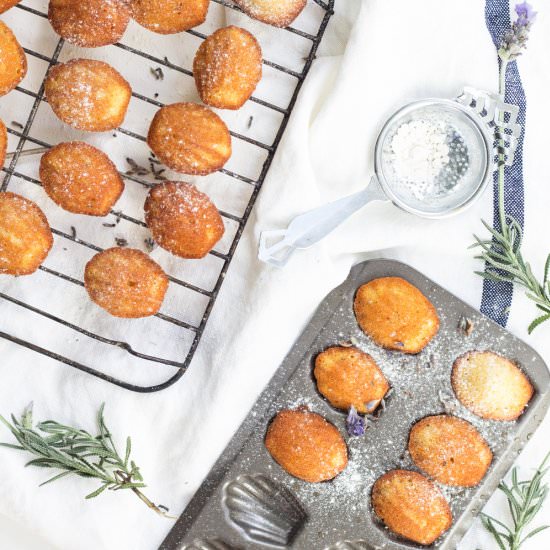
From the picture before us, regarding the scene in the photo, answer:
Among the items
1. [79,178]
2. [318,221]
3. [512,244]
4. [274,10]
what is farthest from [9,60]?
[512,244]

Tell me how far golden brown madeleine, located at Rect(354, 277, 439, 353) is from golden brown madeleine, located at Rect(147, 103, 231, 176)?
56 cm

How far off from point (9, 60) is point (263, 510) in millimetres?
1440

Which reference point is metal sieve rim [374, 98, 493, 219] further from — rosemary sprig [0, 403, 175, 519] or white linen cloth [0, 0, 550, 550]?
rosemary sprig [0, 403, 175, 519]

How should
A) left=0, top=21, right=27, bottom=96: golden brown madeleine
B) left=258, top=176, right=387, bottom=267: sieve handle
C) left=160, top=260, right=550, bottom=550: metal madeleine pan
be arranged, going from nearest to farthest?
1. left=0, top=21, right=27, bottom=96: golden brown madeleine
2. left=258, top=176, right=387, bottom=267: sieve handle
3. left=160, top=260, right=550, bottom=550: metal madeleine pan

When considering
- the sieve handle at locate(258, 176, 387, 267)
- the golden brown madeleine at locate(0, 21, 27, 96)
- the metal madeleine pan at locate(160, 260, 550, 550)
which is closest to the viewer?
the golden brown madeleine at locate(0, 21, 27, 96)

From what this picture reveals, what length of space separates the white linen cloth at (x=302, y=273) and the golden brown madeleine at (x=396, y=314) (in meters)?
0.11

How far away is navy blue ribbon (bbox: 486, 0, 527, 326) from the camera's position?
2338mm

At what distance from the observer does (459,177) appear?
2.27m

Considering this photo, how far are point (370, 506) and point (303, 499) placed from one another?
7.6 inches

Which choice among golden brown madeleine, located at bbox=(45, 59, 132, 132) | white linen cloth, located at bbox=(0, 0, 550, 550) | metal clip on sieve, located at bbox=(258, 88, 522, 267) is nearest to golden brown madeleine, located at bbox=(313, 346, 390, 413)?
white linen cloth, located at bbox=(0, 0, 550, 550)

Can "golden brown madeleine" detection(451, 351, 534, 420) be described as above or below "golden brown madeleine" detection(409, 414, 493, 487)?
above

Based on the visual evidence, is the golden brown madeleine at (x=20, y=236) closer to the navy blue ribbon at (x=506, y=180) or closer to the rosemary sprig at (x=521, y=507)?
the navy blue ribbon at (x=506, y=180)

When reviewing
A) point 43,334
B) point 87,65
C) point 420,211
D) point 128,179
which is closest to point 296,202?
point 420,211

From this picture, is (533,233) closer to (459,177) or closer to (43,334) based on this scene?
(459,177)
